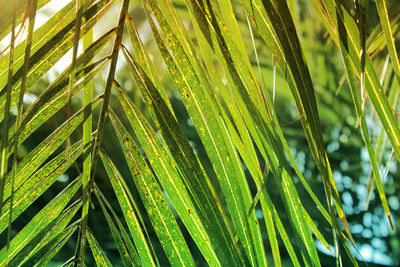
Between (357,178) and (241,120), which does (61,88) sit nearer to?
(241,120)

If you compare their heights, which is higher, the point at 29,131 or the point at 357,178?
the point at 357,178

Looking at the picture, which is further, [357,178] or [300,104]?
[357,178]

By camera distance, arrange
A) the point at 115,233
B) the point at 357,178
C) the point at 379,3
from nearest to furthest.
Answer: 1. the point at 379,3
2. the point at 115,233
3. the point at 357,178

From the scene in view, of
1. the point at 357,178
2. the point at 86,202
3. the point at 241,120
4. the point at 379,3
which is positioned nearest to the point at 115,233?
the point at 86,202

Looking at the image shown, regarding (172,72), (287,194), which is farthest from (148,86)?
(287,194)

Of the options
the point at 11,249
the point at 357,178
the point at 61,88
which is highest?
the point at 357,178

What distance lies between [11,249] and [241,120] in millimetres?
202

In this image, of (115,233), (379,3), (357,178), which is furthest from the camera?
(357,178)

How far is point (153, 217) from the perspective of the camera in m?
0.30

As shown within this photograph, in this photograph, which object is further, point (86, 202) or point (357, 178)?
point (357, 178)

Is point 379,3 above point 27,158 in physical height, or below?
above

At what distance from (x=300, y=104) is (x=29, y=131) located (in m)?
0.19

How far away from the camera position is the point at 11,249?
1.03ft

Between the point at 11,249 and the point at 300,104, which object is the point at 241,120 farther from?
the point at 11,249
